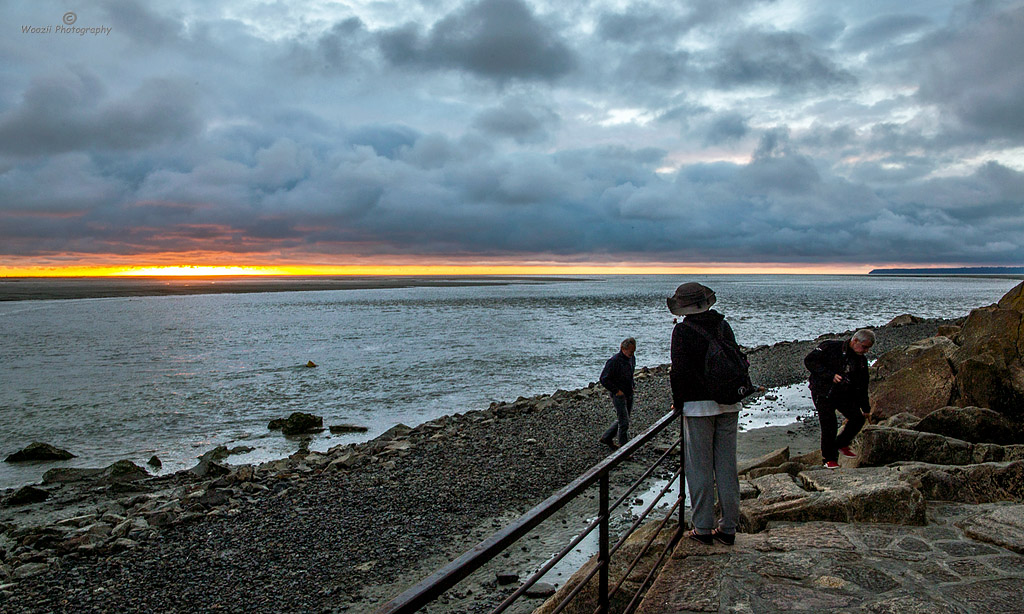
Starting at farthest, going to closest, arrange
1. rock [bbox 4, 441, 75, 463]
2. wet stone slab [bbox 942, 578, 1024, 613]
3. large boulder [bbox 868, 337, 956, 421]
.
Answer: rock [bbox 4, 441, 75, 463]
large boulder [bbox 868, 337, 956, 421]
wet stone slab [bbox 942, 578, 1024, 613]

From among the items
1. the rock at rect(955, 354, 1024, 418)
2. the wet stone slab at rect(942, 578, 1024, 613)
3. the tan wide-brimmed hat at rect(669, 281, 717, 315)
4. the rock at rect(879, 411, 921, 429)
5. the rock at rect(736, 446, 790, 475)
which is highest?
the tan wide-brimmed hat at rect(669, 281, 717, 315)

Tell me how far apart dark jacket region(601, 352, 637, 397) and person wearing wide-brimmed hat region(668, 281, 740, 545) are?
6.94 m

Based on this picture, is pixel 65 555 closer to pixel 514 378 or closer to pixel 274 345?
pixel 514 378

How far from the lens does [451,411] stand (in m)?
20.0

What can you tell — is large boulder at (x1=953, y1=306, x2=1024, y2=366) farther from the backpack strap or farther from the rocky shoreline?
the backpack strap

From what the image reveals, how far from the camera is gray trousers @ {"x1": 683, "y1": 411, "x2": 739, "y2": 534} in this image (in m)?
4.44

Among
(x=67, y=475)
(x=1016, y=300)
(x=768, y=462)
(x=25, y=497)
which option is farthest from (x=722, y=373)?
(x=67, y=475)

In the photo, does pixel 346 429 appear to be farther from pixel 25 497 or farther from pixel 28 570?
pixel 28 570

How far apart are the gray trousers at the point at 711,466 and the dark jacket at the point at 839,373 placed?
13.6 ft

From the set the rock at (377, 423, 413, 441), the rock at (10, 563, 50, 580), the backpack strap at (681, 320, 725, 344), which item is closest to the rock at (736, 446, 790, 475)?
the backpack strap at (681, 320, 725, 344)

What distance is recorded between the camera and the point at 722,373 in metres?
4.27

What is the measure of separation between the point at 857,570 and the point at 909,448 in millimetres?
3590

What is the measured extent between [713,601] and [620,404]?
307 inches

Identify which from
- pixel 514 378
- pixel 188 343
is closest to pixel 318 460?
pixel 514 378
